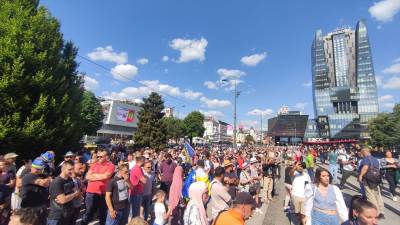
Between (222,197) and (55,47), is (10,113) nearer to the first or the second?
(55,47)

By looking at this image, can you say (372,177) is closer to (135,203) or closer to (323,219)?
(323,219)

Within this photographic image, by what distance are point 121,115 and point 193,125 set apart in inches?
838

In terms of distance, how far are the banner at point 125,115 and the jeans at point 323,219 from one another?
79.9 meters

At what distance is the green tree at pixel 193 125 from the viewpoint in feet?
275

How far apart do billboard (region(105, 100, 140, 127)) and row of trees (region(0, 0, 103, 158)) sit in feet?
211

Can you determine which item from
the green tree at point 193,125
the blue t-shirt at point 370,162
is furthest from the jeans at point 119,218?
the green tree at point 193,125

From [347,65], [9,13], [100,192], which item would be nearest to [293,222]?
[100,192]

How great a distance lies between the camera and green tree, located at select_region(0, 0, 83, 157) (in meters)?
12.7

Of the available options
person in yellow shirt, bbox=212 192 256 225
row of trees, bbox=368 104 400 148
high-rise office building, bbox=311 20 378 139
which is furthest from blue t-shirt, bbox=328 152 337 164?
high-rise office building, bbox=311 20 378 139

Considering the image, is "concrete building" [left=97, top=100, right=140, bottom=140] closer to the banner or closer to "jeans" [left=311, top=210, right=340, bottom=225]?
the banner

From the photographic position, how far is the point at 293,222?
772 cm

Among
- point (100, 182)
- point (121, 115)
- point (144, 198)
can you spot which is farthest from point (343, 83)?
point (100, 182)

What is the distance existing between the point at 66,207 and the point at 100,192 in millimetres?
1184

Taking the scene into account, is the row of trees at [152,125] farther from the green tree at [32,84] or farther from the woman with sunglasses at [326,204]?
the woman with sunglasses at [326,204]
